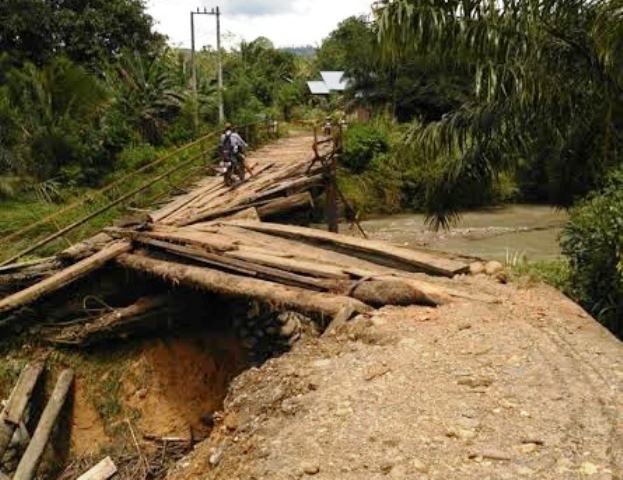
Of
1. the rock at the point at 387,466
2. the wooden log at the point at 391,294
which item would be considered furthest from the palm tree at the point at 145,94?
the rock at the point at 387,466

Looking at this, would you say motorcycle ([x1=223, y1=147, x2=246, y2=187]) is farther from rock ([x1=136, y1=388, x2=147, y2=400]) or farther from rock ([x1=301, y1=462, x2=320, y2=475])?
rock ([x1=301, y1=462, x2=320, y2=475])

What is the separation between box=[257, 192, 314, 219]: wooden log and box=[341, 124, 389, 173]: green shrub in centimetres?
967

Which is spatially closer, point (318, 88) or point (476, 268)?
point (476, 268)

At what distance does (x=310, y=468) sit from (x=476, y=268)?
404 centimetres

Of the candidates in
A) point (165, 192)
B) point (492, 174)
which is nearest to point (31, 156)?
point (165, 192)

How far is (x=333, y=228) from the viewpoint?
43.6ft

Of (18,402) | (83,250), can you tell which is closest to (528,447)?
(18,402)

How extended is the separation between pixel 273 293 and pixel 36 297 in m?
3.61

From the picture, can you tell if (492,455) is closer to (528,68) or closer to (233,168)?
(528,68)

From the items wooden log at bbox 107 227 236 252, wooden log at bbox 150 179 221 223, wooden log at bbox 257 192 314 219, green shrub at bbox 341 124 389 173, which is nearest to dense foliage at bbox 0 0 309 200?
green shrub at bbox 341 124 389 173

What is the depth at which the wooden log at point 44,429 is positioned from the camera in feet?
25.3

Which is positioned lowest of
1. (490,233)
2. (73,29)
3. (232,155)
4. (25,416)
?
(490,233)

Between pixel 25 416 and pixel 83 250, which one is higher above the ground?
pixel 83 250

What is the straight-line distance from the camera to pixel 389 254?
7.68 m
